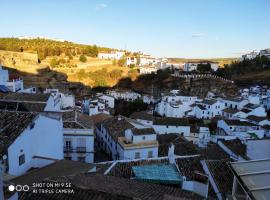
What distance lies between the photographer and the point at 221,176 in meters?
11.5

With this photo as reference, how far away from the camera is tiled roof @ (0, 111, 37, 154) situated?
9.95 meters

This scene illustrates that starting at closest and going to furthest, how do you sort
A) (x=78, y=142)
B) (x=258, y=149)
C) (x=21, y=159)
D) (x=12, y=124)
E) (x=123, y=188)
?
(x=123, y=188)
(x=21, y=159)
(x=12, y=124)
(x=258, y=149)
(x=78, y=142)

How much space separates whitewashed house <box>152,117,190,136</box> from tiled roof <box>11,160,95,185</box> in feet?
75.4

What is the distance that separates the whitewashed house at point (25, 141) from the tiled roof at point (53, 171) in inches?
23.3

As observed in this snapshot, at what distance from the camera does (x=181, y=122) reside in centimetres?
3391

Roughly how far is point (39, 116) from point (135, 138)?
31.3 feet

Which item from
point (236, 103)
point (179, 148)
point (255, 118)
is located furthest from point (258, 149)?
point (236, 103)

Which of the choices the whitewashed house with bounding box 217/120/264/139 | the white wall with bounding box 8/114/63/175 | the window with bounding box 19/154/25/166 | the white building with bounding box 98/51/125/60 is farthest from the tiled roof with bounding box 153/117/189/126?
the white building with bounding box 98/51/125/60

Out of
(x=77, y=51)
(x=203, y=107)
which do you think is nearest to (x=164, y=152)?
(x=203, y=107)

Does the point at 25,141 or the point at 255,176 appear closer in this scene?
the point at 255,176

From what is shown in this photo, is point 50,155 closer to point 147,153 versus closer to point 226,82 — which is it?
point 147,153

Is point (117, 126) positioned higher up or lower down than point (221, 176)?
lower down

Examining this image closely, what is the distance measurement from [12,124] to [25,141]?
0.78 meters

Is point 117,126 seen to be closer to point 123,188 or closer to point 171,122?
point 171,122
